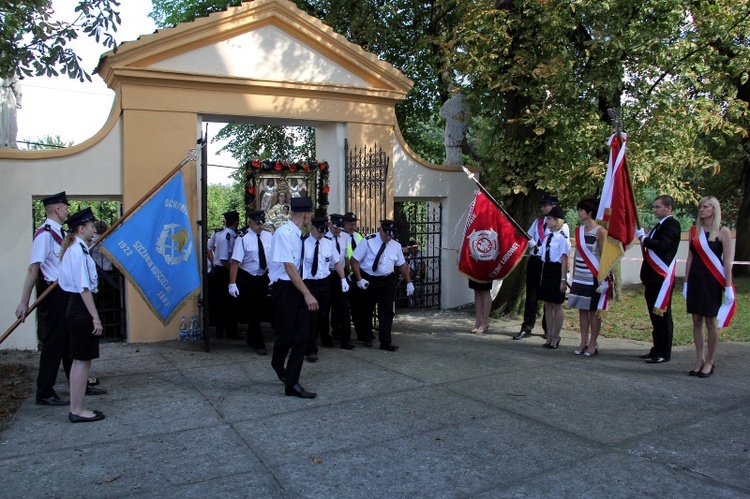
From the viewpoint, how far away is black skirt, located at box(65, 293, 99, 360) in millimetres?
5633

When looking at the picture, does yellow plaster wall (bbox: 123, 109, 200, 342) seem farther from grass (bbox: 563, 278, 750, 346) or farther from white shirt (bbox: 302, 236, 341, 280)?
grass (bbox: 563, 278, 750, 346)

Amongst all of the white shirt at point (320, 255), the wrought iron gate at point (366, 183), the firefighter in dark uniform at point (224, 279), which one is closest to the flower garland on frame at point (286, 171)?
the wrought iron gate at point (366, 183)

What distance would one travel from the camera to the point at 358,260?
913cm

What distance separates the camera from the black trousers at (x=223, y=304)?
9836mm

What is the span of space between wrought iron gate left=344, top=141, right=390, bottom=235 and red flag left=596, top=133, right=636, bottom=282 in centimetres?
361

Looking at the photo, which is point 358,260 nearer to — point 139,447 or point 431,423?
point 431,423

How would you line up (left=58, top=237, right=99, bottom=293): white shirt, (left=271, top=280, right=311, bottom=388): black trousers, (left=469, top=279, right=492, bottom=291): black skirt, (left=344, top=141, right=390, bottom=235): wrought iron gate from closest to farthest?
(left=58, top=237, right=99, bottom=293): white shirt < (left=271, top=280, right=311, bottom=388): black trousers < (left=469, top=279, right=492, bottom=291): black skirt < (left=344, top=141, right=390, bottom=235): wrought iron gate

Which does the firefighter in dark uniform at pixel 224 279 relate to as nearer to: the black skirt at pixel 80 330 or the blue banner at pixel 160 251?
the blue banner at pixel 160 251

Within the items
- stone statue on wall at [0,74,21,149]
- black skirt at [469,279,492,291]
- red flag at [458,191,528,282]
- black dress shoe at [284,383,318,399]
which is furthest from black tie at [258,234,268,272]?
stone statue on wall at [0,74,21,149]

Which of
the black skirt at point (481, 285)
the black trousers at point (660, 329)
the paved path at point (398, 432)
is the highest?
the black skirt at point (481, 285)

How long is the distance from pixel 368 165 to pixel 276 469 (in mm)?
6916

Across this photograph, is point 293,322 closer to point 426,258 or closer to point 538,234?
point 538,234

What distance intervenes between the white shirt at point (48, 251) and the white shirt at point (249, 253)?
251 cm

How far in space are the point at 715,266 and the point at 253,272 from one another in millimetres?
5574
